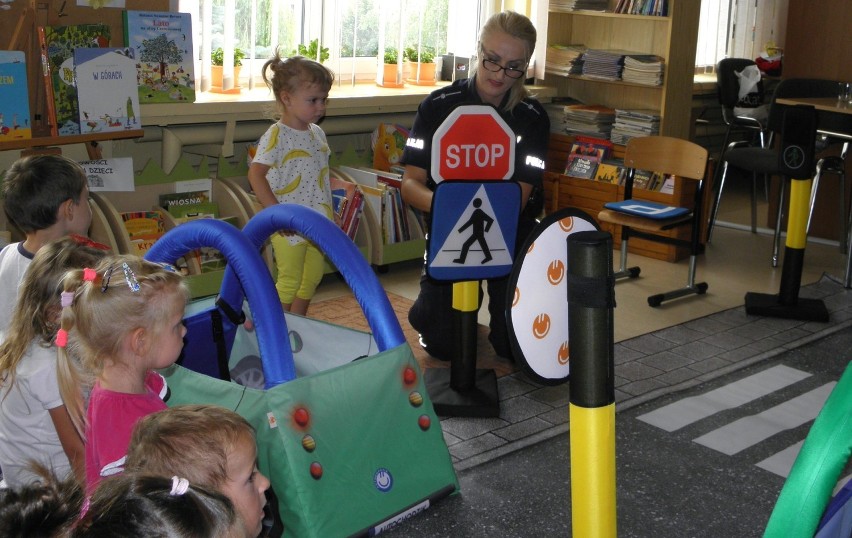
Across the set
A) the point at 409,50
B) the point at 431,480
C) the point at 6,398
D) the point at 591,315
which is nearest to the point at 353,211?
the point at 409,50

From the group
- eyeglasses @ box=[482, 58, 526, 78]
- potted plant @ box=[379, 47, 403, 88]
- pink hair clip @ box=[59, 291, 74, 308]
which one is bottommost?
pink hair clip @ box=[59, 291, 74, 308]

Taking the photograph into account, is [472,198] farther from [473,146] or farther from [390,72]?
[390,72]

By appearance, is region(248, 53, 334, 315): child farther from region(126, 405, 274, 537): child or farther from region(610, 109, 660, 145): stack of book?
region(610, 109, 660, 145): stack of book

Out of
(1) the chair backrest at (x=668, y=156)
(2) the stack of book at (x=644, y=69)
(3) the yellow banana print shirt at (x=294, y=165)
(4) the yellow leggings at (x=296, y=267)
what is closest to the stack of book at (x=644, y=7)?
(2) the stack of book at (x=644, y=69)

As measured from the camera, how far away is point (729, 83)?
25.0 feet

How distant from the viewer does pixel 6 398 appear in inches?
87.2

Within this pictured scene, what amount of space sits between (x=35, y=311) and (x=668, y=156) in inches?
152

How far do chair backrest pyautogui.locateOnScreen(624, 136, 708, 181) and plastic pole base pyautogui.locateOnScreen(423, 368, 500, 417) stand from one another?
202 cm

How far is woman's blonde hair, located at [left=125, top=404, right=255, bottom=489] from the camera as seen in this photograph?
160 centimetres

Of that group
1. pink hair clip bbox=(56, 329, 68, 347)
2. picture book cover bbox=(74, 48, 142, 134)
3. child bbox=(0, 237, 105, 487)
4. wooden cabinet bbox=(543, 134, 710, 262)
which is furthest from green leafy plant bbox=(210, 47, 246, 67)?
pink hair clip bbox=(56, 329, 68, 347)

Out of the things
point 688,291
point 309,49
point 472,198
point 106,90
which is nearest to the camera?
point 472,198

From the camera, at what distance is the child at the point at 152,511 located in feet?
3.53

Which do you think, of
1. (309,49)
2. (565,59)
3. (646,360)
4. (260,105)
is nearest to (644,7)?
(565,59)

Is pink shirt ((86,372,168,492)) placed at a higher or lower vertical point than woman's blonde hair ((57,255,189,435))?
lower
